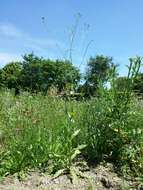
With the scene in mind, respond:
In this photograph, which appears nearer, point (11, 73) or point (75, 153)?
point (75, 153)

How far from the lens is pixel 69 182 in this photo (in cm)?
549

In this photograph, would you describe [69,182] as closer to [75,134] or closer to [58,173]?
[58,173]

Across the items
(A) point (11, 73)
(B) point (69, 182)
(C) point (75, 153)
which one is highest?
(A) point (11, 73)

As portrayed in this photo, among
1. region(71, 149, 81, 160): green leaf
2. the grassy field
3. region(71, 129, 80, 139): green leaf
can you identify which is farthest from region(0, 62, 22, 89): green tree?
region(71, 149, 81, 160): green leaf

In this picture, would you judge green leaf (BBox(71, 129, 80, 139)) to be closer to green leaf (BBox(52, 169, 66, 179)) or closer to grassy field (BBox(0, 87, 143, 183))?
grassy field (BBox(0, 87, 143, 183))

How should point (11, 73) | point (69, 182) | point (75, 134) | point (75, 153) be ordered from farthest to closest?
point (11, 73)
point (75, 134)
point (75, 153)
point (69, 182)

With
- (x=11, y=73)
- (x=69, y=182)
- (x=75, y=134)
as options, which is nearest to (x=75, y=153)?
(x=75, y=134)

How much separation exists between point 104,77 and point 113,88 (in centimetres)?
42

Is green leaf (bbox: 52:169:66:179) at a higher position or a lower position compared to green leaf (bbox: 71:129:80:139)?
lower

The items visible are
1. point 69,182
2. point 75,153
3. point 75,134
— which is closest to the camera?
point 69,182

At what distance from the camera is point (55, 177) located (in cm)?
554

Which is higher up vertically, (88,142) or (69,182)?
(88,142)

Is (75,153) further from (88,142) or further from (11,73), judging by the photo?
(11,73)

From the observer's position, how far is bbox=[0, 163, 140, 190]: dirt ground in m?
5.36
